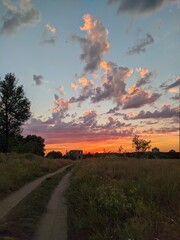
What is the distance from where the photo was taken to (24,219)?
38.7 ft

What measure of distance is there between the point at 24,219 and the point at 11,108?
38.4 metres

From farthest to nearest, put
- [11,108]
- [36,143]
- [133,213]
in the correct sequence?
[36,143] → [11,108] → [133,213]

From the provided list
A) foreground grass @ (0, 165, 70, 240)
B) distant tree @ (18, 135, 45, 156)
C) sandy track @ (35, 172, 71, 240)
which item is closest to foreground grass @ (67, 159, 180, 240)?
sandy track @ (35, 172, 71, 240)

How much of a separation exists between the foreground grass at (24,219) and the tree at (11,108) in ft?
108

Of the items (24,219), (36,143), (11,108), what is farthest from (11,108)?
(36,143)

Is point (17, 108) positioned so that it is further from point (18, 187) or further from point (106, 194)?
point (106, 194)

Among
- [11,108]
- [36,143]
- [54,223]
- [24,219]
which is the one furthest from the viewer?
[36,143]

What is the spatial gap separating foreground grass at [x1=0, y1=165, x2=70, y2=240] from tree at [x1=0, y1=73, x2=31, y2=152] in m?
33.0

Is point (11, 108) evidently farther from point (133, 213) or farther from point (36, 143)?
point (36, 143)

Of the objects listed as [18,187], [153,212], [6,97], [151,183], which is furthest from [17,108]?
[153,212]

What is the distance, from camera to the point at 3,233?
31.3 feet

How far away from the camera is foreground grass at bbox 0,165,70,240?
31.9ft

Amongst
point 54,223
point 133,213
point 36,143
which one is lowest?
point 54,223

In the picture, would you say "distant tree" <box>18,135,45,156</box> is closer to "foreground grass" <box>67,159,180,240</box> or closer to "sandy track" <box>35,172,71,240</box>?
"sandy track" <box>35,172,71,240</box>
